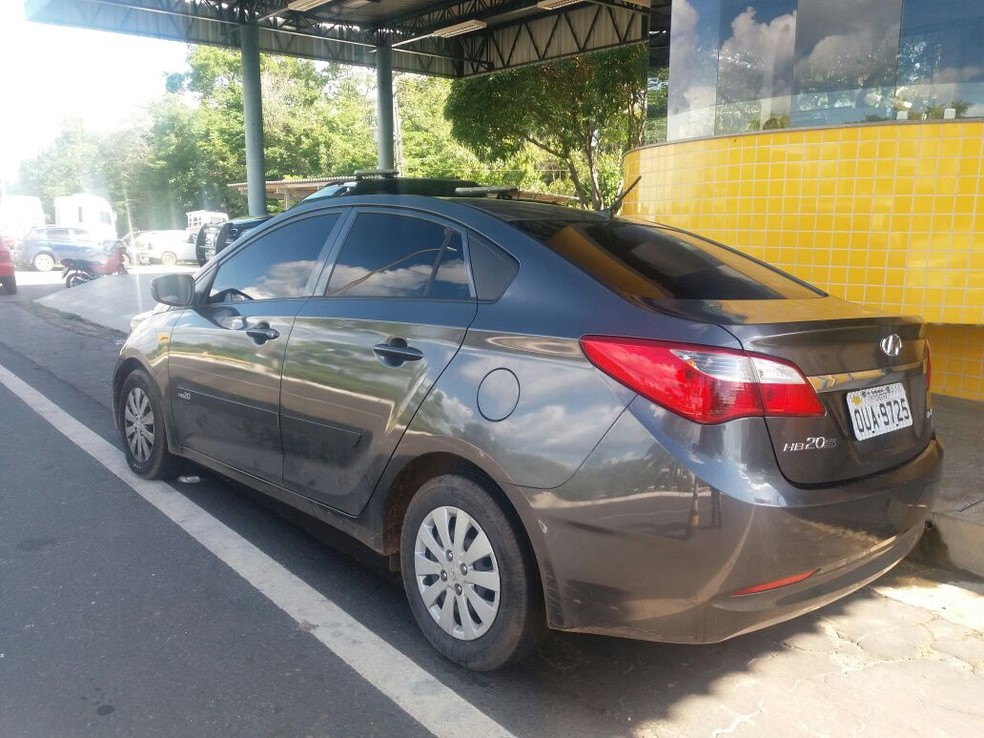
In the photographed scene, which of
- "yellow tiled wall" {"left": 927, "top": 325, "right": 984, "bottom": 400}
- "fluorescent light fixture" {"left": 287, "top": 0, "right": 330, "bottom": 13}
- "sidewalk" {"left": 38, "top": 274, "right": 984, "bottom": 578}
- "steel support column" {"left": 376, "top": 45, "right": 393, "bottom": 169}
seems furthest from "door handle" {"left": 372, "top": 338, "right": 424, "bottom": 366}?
"steel support column" {"left": 376, "top": 45, "right": 393, "bottom": 169}

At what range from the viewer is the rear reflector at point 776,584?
7.82ft

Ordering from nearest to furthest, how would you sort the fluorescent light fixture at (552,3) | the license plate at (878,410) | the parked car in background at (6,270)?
the license plate at (878,410) < the fluorescent light fixture at (552,3) < the parked car in background at (6,270)

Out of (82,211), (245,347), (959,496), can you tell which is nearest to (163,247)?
(82,211)

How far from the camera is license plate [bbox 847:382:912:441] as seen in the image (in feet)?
8.57

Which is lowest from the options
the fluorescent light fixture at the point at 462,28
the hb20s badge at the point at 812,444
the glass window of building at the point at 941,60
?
the hb20s badge at the point at 812,444

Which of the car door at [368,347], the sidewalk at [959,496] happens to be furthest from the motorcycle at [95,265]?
the sidewalk at [959,496]

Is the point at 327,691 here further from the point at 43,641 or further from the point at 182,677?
the point at 43,641

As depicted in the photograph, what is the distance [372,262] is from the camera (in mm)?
3488

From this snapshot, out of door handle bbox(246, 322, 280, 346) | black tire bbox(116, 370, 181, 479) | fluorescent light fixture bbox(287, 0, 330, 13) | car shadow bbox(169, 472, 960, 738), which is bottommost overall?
car shadow bbox(169, 472, 960, 738)

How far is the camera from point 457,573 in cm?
287

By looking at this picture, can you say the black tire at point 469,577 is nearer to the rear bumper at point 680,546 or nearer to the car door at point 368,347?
the rear bumper at point 680,546

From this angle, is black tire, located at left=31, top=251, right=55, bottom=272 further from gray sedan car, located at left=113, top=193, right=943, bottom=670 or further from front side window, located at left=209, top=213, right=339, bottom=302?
gray sedan car, located at left=113, top=193, right=943, bottom=670

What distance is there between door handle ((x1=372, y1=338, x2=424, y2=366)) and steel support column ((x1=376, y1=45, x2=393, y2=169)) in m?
18.0

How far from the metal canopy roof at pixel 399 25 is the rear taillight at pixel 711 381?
1417 cm
